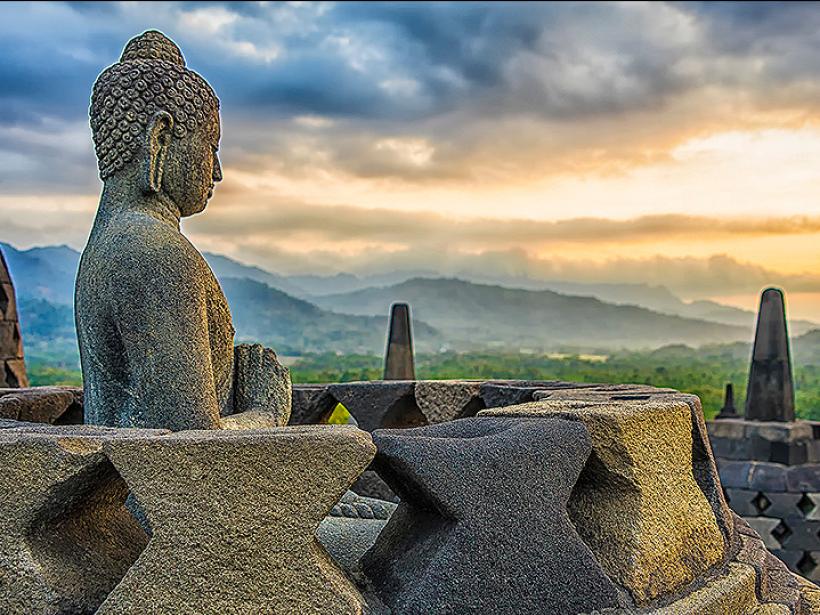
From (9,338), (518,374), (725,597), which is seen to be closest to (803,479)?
(725,597)

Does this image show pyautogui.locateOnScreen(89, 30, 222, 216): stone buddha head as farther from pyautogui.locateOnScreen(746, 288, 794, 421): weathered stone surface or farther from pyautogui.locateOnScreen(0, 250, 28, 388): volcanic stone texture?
pyautogui.locateOnScreen(746, 288, 794, 421): weathered stone surface

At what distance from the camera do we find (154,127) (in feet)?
11.2

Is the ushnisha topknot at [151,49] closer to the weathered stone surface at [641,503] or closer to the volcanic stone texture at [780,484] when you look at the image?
the weathered stone surface at [641,503]

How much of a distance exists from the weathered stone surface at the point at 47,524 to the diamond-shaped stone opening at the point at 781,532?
31.6 feet

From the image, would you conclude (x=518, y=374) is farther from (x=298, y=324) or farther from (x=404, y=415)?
(x=298, y=324)

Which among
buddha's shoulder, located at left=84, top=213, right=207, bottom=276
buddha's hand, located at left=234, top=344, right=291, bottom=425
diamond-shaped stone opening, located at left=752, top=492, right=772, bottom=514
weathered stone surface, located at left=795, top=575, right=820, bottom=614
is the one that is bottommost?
diamond-shaped stone opening, located at left=752, top=492, right=772, bottom=514

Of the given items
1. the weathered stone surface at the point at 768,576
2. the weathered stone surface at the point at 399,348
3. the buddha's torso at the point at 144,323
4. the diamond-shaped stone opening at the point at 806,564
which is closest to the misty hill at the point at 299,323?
the weathered stone surface at the point at 399,348

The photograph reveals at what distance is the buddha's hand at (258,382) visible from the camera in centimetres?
370

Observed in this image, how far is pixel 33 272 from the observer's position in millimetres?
31453

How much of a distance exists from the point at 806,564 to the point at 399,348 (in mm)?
5915

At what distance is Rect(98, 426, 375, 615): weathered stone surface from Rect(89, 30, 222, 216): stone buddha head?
153 cm

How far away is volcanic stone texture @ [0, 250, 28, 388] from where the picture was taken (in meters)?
8.99

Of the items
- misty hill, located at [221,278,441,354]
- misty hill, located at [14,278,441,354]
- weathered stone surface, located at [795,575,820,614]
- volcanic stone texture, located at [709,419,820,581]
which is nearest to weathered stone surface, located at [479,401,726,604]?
weathered stone surface, located at [795,575,820,614]

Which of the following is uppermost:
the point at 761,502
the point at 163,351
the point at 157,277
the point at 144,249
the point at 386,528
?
the point at 144,249
